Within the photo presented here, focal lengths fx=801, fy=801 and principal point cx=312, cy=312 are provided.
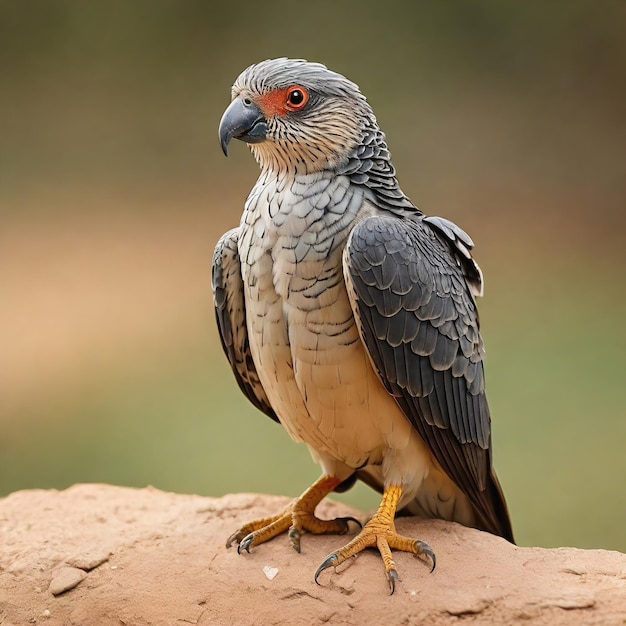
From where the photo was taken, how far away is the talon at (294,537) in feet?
12.2

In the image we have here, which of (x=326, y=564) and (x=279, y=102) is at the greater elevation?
(x=279, y=102)

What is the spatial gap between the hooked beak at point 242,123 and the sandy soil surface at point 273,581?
6.09 ft

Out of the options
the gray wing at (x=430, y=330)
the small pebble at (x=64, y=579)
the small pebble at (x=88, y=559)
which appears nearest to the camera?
the gray wing at (x=430, y=330)

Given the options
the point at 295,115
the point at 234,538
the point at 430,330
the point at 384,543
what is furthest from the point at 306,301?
the point at 234,538

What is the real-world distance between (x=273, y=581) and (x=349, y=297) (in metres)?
1.27

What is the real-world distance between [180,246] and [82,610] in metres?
3.62

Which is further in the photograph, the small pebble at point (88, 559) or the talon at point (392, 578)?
the small pebble at point (88, 559)

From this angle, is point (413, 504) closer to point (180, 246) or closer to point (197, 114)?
point (180, 246)

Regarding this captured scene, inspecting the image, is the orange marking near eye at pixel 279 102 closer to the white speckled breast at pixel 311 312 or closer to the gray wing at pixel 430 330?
the white speckled breast at pixel 311 312

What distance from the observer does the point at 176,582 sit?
11.6 feet

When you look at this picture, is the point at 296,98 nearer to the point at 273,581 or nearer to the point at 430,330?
the point at 430,330

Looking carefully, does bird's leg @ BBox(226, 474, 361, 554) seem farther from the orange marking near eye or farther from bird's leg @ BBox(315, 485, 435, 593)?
the orange marking near eye

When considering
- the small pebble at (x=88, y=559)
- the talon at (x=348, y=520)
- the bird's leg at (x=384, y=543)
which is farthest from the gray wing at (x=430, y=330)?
the small pebble at (x=88, y=559)

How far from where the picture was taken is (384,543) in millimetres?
3508
